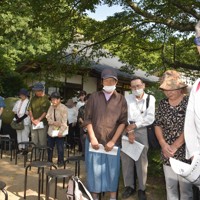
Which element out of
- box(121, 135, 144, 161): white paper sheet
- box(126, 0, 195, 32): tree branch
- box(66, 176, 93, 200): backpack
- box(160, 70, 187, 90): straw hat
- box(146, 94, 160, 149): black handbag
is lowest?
box(66, 176, 93, 200): backpack

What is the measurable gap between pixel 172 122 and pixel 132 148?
41.8 inches

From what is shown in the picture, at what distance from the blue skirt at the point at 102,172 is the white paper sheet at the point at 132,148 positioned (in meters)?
0.40

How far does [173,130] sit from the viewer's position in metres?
3.31

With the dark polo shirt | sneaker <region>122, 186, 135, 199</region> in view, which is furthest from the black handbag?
sneaker <region>122, 186, 135, 199</region>

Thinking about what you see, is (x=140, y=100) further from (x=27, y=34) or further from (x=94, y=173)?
(x=27, y=34)

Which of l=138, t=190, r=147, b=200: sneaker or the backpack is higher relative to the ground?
the backpack

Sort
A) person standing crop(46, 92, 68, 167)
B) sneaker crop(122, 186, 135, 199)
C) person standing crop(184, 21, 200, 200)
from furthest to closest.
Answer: person standing crop(46, 92, 68, 167)
sneaker crop(122, 186, 135, 199)
person standing crop(184, 21, 200, 200)

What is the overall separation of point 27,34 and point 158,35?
7.04 metres

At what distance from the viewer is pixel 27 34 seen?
14.2m

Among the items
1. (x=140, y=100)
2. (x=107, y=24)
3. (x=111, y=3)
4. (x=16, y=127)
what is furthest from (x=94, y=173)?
(x=107, y=24)

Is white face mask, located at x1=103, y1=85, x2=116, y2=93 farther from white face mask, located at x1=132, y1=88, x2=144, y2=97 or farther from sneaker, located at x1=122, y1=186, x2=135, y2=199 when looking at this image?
sneaker, located at x1=122, y1=186, x2=135, y2=199

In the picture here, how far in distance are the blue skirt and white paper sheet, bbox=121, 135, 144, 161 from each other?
398 millimetres

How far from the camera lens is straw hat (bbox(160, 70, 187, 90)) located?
3.32 metres

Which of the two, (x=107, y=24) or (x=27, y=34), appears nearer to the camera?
(x=107, y=24)
